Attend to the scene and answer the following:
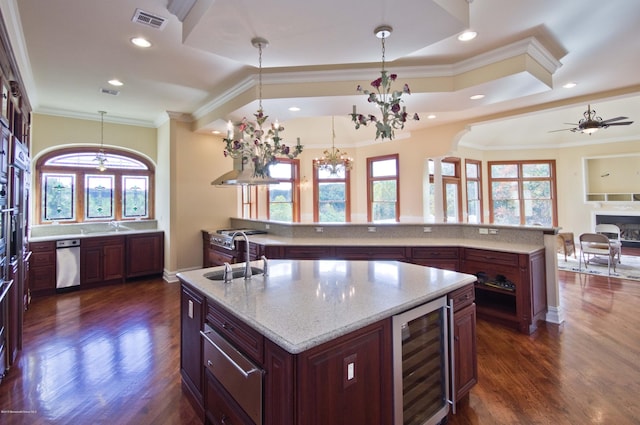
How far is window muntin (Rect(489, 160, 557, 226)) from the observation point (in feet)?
30.2

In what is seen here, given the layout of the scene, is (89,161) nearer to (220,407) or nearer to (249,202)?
(249,202)

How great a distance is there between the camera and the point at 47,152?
5.16 meters

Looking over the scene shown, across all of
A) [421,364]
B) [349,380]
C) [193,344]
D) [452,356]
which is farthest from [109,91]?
[452,356]

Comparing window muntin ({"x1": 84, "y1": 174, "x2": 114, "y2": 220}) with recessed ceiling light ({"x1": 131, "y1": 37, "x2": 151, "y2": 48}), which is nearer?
recessed ceiling light ({"x1": 131, "y1": 37, "x2": 151, "y2": 48})

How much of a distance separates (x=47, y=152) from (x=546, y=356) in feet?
24.3

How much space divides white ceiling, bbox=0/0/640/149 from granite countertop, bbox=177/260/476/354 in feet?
6.19

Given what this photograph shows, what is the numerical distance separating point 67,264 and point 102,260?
0.46 metres

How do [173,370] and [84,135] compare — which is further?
[84,135]

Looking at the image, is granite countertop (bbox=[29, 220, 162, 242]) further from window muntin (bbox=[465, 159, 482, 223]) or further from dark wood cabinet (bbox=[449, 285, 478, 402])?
window muntin (bbox=[465, 159, 482, 223])

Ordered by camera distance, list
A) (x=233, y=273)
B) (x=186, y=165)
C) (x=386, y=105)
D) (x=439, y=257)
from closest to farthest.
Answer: (x=386, y=105), (x=233, y=273), (x=439, y=257), (x=186, y=165)

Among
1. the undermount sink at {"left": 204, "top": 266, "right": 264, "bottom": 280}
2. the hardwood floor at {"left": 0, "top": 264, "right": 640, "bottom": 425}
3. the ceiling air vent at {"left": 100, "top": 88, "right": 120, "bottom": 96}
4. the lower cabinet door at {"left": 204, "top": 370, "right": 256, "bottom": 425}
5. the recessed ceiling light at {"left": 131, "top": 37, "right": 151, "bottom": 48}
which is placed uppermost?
the ceiling air vent at {"left": 100, "top": 88, "right": 120, "bottom": 96}

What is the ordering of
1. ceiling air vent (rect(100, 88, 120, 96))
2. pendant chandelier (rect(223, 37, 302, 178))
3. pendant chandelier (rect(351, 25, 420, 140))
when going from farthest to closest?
ceiling air vent (rect(100, 88, 120, 96)) → pendant chandelier (rect(223, 37, 302, 178)) → pendant chandelier (rect(351, 25, 420, 140))

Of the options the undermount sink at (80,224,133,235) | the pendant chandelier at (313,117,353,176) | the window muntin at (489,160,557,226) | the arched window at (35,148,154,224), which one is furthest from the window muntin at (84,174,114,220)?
the window muntin at (489,160,557,226)

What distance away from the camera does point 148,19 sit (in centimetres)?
263
